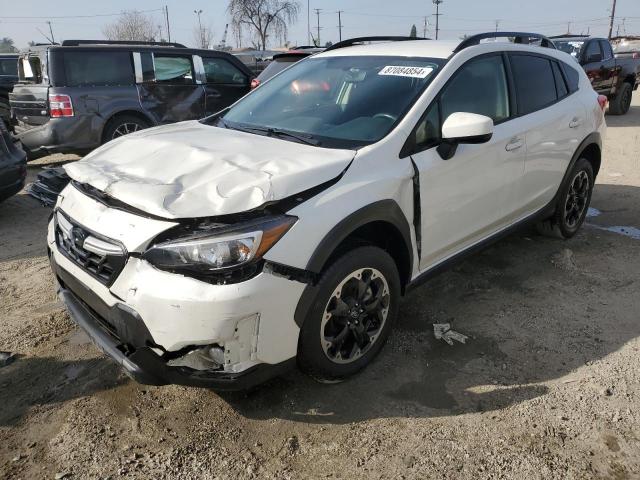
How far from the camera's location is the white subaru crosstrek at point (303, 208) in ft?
7.17

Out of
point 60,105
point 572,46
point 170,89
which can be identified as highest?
point 572,46

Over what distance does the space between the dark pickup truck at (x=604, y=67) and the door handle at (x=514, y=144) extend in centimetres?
936

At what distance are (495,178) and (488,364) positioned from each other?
123 cm

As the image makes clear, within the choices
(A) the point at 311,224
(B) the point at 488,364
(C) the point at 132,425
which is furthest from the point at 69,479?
(B) the point at 488,364

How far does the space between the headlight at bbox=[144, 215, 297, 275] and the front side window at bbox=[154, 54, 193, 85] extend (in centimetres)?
639

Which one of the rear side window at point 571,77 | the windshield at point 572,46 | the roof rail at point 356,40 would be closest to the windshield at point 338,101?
the roof rail at point 356,40

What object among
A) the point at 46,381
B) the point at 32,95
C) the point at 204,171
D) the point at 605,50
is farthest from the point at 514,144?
the point at 605,50

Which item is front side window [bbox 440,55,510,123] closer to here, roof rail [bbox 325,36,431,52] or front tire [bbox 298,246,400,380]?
roof rail [bbox 325,36,431,52]

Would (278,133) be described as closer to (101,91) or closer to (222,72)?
(101,91)

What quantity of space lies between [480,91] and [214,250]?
2211 millimetres

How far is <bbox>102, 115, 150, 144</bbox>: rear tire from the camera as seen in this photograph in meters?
7.31

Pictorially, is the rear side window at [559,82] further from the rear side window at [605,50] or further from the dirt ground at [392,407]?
the rear side window at [605,50]

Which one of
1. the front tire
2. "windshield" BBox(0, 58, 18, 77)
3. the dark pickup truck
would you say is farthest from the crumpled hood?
"windshield" BBox(0, 58, 18, 77)

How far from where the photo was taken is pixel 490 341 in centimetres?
325
